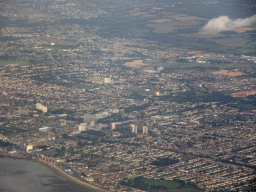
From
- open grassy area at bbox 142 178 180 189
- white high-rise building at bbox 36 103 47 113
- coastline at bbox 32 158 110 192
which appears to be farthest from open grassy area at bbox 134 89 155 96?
open grassy area at bbox 142 178 180 189

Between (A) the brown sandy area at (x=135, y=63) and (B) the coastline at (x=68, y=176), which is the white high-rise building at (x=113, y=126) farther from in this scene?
(A) the brown sandy area at (x=135, y=63)

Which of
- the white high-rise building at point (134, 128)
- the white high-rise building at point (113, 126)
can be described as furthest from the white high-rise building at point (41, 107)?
the white high-rise building at point (134, 128)

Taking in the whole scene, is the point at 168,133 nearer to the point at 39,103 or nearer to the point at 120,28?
the point at 39,103

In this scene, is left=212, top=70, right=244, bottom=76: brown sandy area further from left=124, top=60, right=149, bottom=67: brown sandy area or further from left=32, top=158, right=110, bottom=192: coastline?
left=32, top=158, right=110, bottom=192: coastline

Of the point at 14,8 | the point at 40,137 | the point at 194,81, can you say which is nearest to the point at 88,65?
the point at 194,81

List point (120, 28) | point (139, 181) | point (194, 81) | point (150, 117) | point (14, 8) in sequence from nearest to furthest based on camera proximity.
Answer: point (139, 181), point (150, 117), point (194, 81), point (120, 28), point (14, 8)
